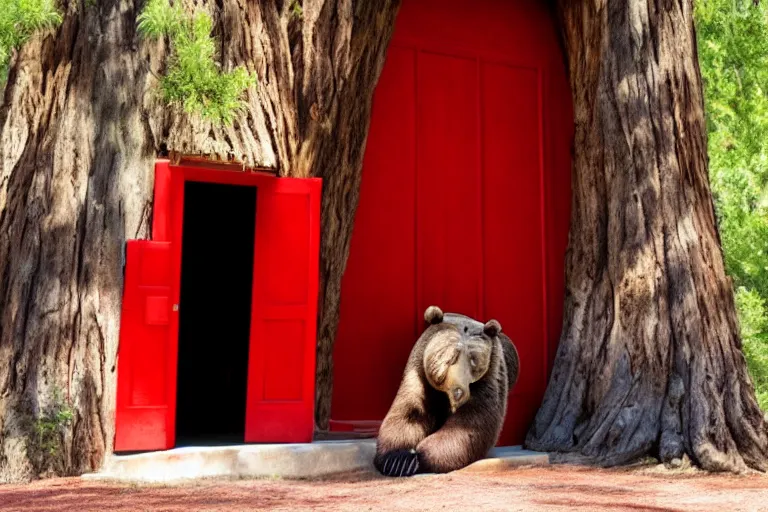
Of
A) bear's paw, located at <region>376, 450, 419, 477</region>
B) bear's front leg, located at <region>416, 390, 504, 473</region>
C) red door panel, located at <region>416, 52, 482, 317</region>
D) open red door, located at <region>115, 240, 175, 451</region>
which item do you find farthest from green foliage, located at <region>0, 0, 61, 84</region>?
bear's front leg, located at <region>416, 390, 504, 473</region>

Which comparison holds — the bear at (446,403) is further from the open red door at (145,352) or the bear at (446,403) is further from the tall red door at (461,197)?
the open red door at (145,352)

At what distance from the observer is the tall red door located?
780 centimetres

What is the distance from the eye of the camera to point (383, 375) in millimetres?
7789

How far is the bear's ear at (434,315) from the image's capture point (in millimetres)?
7203

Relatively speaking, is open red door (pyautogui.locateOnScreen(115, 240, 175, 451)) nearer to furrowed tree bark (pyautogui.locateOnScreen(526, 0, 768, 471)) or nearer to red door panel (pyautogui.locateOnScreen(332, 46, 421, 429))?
red door panel (pyautogui.locateOnScreen(332, 46, 421, 429))

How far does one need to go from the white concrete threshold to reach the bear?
0.21 metres

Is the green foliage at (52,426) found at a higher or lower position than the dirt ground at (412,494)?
higher

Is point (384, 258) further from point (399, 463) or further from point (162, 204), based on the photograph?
point (162, 204)

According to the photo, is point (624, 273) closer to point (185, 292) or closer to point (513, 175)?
point (513, 175)

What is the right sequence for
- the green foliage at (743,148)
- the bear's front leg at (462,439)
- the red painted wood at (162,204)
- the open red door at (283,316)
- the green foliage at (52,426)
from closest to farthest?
the green foliage at (52,426), the red painted wood at (162,204), the bear's front leg at (462,439), the open red door at (283,316), the green foliage at (743,148)

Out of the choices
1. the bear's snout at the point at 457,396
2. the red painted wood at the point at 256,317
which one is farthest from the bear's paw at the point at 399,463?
the red painted wood at the point at 256,317

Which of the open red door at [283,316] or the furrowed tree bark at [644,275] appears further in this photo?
A: the furrowed tree bark at [644,275]

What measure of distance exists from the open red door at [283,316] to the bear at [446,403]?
0.67 meters

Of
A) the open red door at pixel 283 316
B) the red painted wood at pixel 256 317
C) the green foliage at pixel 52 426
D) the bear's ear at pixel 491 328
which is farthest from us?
the bear's ear at pixel 491 328
